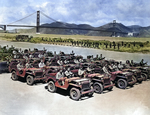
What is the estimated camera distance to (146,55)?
18.8 ft

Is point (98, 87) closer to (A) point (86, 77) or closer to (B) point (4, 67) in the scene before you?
(A) point (86, 77)

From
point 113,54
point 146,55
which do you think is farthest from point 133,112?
point 113,54

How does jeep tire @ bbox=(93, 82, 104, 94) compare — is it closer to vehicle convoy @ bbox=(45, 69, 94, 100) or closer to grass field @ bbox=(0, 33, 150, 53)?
vehicle convoy @ bbox=(45, 69, 94, 100)

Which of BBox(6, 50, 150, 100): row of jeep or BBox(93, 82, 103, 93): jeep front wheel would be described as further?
BBox(93, 82, 103, 93): jeep front wheel

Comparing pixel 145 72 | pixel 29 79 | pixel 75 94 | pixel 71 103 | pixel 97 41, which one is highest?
pixel 97 41

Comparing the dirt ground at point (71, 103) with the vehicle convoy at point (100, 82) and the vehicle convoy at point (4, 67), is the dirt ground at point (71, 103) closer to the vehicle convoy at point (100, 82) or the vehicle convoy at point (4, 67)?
the vehicle convoy at point (100, 82)

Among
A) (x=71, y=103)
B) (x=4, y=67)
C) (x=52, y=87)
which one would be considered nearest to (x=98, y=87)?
(x=71, y=103)

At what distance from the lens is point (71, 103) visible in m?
4.94

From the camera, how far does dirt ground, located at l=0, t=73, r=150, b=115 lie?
473 cm

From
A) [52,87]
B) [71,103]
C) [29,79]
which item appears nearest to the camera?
[71,103]

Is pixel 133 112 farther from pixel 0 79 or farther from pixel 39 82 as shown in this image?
pixel 0 79

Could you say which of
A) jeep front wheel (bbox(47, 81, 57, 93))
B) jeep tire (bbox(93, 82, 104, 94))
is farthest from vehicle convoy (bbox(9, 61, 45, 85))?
jeep tire (bbox(93, 82, 104, 94))

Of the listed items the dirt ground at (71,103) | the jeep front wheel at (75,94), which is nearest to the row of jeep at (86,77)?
the jeep front wheel at (75,94)

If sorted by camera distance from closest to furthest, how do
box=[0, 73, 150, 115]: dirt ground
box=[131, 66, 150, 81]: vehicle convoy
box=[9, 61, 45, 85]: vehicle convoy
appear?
1. box=[0, 73, 150, 115]: dirt ground
2. box=[131, 66, 150, 81]: vehicle convoy
3. box=[9, 61, 45, 85]: vehicle convoy
